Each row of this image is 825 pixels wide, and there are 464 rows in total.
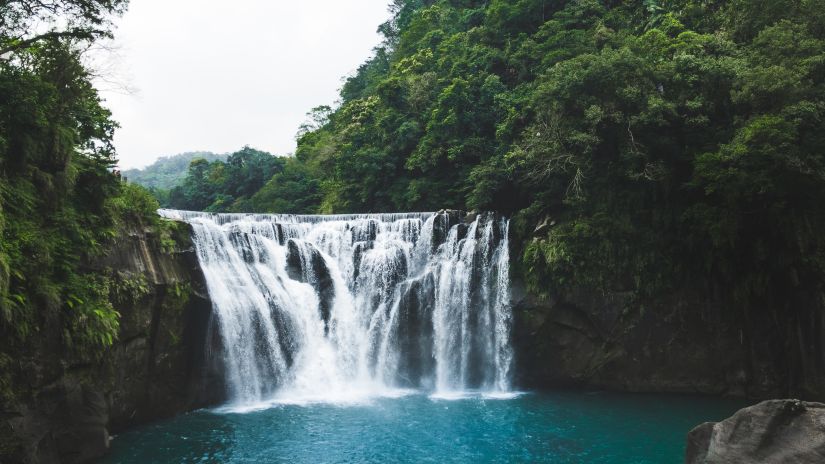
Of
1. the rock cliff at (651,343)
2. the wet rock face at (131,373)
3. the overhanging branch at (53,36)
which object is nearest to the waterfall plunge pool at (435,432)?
the wet rock face at (131,373)

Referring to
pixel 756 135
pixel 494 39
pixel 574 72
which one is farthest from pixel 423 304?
pixel 494 39

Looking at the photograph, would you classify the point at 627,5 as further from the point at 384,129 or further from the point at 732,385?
the point at 732,385

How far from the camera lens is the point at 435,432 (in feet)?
46.3

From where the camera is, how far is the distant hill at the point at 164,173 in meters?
85.9

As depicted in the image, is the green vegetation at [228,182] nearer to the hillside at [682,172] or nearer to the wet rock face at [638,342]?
the hillside at [682,172]

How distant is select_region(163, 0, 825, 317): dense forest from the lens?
52.9 ft

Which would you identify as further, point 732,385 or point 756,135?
point 732,385

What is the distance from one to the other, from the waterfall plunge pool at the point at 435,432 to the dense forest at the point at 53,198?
10.7ft

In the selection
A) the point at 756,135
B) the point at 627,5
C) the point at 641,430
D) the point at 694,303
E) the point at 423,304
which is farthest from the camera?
the point at 627,5

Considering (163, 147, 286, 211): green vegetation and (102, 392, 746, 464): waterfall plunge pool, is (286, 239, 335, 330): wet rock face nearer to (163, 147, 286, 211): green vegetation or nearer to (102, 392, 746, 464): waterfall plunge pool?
(102, 392, 746, 464): waterfall plunge pool

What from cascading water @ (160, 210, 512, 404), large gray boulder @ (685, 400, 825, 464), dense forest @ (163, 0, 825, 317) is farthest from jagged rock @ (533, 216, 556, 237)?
large gray boulder @ (685, 400, 825, 464)

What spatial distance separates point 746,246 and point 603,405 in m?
6.61

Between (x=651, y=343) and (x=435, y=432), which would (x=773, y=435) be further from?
(x=651, y=343)

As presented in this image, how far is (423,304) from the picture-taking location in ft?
64.5
